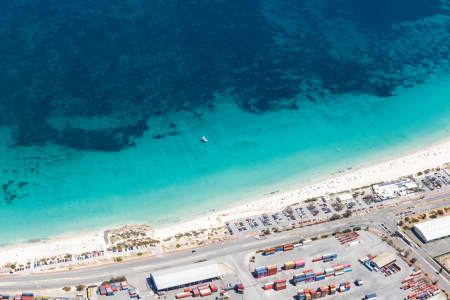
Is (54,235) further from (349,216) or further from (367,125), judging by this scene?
(367,125)

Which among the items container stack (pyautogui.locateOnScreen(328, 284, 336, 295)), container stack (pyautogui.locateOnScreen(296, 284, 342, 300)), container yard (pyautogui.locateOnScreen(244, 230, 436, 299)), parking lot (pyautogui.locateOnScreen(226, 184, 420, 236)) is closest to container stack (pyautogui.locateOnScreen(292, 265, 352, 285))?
container yard (pyautogui.locateOnScreen(244, 230, 436, 299))

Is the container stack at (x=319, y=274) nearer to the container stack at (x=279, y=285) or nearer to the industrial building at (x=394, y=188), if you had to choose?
the container stack at (x=279, y=285)

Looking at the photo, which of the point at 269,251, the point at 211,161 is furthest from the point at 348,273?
the point at 211,161

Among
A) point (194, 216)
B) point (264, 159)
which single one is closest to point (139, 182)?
point (194, 216)

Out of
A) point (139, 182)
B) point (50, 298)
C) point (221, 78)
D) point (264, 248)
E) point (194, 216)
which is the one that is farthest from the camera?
point (221, 78)

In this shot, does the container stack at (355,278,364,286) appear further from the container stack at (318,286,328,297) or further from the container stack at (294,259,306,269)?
the container stack at (294,259,306,269)

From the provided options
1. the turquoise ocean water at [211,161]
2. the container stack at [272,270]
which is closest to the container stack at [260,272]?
the container stack at [272,270]

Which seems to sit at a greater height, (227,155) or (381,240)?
(227,155)
